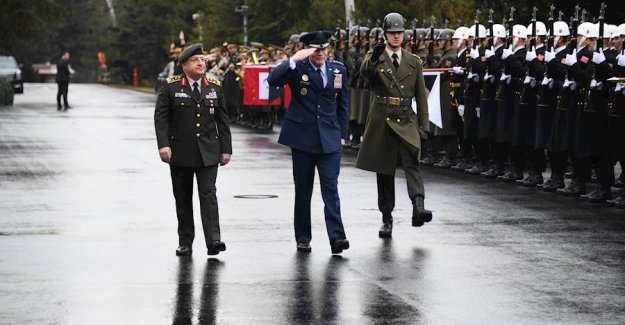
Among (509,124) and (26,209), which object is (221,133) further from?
(509,124)

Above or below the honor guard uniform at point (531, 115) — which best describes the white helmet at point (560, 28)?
above

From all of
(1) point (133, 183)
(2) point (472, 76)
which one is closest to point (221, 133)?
(1) point (133, 183)

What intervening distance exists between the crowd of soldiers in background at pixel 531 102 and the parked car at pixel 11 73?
3624 cm

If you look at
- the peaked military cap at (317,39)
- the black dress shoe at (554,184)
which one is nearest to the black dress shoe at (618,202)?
the black dress shoe at (554,184)

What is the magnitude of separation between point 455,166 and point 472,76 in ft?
4.69

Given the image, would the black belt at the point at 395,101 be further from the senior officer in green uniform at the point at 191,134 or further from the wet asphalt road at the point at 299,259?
the senior officer in green uniform at the point at 191,134

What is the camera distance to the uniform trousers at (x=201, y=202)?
11328 mm

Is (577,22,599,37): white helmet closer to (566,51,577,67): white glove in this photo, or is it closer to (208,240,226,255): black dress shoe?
(566,51,577,67): white glove

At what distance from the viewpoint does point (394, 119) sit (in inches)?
500

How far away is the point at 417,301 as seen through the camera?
9305 mm

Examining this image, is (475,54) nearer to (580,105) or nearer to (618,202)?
(580,105)

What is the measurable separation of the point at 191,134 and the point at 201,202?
0.54 m

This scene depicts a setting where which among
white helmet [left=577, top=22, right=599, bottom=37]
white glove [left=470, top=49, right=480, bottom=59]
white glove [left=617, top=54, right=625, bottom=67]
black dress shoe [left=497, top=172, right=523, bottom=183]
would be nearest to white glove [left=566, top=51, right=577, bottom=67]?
white helmet [left=577, top=22, right=599, bottom=37]

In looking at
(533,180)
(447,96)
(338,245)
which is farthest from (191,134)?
(447,96)
